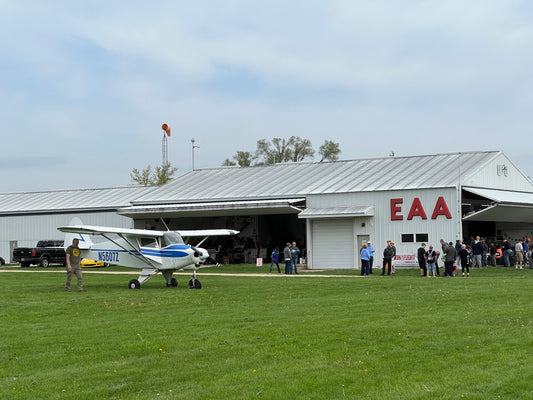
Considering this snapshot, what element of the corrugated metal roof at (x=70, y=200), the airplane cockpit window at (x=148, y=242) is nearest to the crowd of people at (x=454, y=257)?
the airplane cockpit window at (x=148, y=242)

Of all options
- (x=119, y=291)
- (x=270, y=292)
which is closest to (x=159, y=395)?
(x=270, y=292)

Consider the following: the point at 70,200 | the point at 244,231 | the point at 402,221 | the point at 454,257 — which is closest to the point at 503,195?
the point at 402,221

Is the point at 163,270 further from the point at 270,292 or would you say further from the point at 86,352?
the point at 86,352

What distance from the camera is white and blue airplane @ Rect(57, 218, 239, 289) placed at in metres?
23.7

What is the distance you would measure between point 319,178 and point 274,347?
33.6 m

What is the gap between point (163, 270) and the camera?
24.7 metres

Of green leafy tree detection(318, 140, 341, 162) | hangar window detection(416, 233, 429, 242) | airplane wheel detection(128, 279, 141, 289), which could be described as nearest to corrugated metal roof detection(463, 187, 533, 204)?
hangar window detection(416, 233, 429, 242)

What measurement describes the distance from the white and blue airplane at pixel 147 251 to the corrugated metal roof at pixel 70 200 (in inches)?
929

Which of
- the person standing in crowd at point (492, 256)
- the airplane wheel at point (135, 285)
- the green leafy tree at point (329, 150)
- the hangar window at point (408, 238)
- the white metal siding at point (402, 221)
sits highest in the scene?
the green leafy tree at point (329, 150)

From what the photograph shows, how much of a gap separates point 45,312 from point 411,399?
11031mm

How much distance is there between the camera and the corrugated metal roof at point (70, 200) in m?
50.4

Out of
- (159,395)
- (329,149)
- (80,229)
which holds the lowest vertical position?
(159,395)

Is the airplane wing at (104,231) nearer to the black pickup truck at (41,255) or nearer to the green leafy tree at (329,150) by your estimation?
the black pickup truck at (41,255)

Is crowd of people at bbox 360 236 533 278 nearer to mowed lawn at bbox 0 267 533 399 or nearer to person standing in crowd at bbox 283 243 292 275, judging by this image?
person standing in crowd at bbox 283 243 292 275
